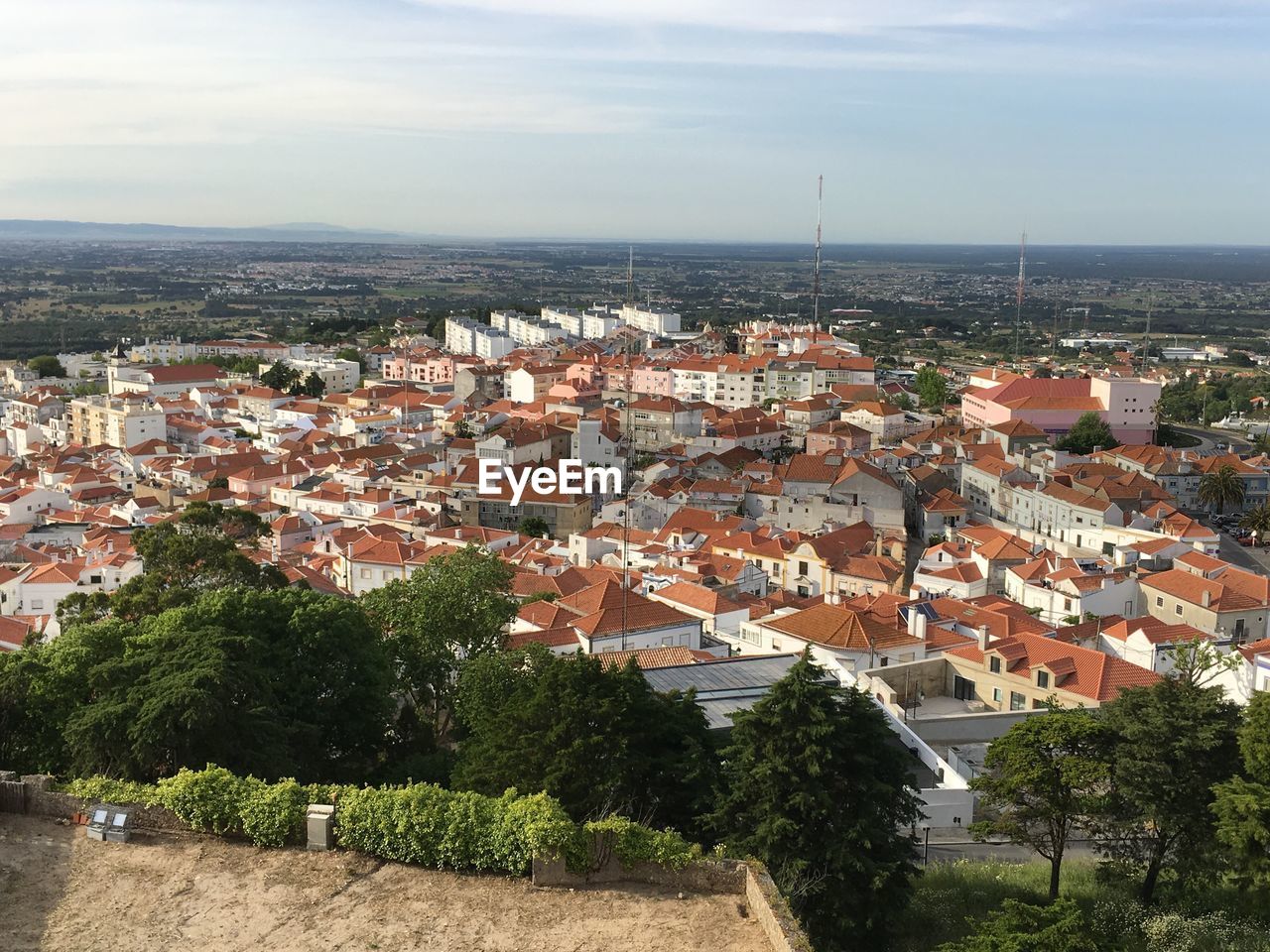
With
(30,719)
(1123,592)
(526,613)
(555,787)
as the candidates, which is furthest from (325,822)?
(1123,592)

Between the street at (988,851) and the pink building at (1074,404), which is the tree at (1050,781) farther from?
the pink building at (1074,404)

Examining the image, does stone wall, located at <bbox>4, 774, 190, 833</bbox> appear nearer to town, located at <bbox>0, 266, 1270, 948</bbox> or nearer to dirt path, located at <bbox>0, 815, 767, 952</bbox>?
dirt path, located at <bbox>0, 815, 767, 952</bbox>

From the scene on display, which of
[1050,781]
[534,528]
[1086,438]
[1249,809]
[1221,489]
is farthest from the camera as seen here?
[1086,438]

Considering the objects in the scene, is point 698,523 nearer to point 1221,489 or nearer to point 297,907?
point 1221,489

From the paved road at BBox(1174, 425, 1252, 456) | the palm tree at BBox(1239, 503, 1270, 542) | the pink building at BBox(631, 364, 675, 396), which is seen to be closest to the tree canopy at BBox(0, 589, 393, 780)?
the palm tree at BBox(1239, 503, 1270, 542)

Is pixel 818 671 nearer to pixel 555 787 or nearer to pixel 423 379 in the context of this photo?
pixel 555 787

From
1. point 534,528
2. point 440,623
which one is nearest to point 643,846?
point 440,623
